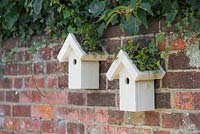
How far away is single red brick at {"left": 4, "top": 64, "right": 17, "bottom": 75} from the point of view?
6.56 ft

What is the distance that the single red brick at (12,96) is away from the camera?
6.51 feet

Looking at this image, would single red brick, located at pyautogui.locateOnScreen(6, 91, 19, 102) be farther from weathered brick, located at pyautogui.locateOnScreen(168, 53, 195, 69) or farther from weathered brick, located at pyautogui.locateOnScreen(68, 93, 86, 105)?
weathered brick, located at pyautogui.locateOnScreen(168, 53, 195, 69)

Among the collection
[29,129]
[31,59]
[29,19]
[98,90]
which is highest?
[29,19]

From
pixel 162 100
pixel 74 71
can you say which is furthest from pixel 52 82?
pixel 162 100

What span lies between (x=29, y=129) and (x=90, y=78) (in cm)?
54

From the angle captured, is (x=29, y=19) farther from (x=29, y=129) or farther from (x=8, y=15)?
(x=29, y=129)

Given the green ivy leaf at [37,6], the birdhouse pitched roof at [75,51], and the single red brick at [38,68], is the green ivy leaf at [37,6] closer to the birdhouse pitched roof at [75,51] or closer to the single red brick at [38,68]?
Result: the birdhouse pitched roof at [75,51]

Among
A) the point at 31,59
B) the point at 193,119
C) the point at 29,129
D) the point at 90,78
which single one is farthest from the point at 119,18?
the point at 29,129

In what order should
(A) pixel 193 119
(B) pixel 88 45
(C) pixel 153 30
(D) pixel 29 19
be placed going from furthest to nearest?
(D) pixel 29 19 < (B) pixel 88 45 < (C) pixel 153 30 < (A) pixel 193 119

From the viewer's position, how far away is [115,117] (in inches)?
60.9

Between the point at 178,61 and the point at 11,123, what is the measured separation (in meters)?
1.03

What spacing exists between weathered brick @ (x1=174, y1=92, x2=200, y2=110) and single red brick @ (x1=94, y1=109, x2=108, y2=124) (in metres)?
0.34

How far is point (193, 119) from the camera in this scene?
1.30 meters

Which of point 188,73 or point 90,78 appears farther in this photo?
point 90,78
